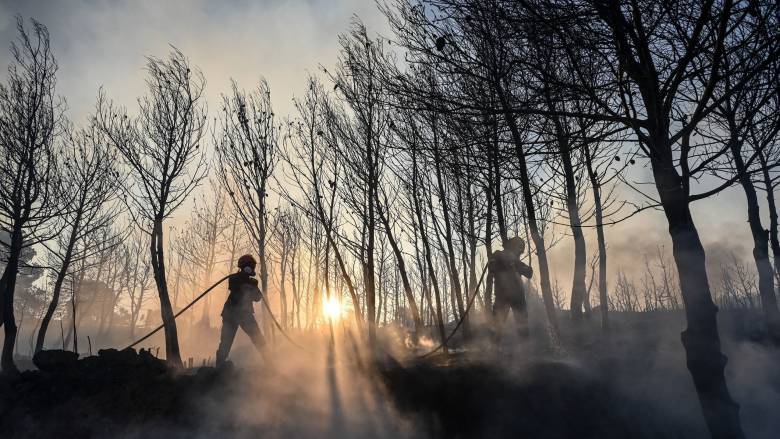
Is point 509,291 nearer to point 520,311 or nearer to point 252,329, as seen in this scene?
point 520,311

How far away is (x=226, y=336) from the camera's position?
6527 mm

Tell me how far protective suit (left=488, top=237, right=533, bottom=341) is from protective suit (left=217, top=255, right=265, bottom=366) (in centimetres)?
377

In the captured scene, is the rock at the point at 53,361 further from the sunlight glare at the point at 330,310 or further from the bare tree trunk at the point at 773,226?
the bare tree trunk at the point at 773,226

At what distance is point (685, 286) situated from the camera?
11.7ft

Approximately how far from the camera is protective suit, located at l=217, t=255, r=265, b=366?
21.5 feet

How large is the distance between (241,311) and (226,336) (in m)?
0.41

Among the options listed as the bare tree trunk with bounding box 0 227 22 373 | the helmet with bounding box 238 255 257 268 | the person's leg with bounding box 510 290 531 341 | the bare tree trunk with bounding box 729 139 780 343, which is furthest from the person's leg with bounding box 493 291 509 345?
the bare tree trunk with bounding box 0 227 22 373

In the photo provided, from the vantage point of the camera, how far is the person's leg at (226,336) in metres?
6.34

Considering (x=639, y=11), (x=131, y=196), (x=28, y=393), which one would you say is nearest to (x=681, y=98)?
(x=639, y=11)

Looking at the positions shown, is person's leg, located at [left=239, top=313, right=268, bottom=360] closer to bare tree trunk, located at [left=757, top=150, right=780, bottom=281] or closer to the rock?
the rock

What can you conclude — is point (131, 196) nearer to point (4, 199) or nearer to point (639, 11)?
point (4, 199)

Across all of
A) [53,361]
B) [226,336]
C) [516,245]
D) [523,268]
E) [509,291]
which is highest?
[516,245]

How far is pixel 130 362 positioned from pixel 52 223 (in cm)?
562

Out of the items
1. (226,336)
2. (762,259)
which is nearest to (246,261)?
(226,336)
